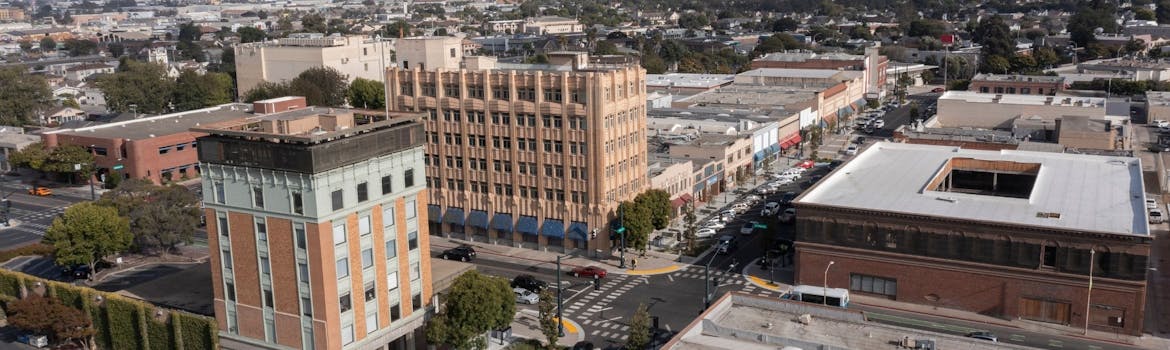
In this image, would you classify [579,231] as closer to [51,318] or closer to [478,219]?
[478,219]

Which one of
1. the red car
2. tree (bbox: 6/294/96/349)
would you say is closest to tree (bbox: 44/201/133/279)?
tree (bbox: 6/294/96/349)

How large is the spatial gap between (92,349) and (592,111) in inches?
1596

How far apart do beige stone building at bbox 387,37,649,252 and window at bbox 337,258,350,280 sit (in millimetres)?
30999

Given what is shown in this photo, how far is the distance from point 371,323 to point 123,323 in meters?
18.5

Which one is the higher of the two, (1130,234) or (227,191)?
(227,191)

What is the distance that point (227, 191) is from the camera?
52.8 metres

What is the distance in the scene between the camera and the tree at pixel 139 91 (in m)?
163

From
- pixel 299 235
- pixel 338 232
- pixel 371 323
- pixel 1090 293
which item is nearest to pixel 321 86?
pixel 371 323

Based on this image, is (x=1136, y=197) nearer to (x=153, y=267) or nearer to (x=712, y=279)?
(x=712, y=279)

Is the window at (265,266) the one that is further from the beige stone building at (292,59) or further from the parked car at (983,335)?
the beige stone building at (292,59)

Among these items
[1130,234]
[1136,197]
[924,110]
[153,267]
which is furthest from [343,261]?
[924,110]

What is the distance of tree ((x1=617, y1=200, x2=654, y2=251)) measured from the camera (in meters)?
79.3

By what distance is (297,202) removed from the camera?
164ft

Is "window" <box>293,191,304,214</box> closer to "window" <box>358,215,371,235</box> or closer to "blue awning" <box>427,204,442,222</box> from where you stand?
"window" <box>358,215,371,235</box>
